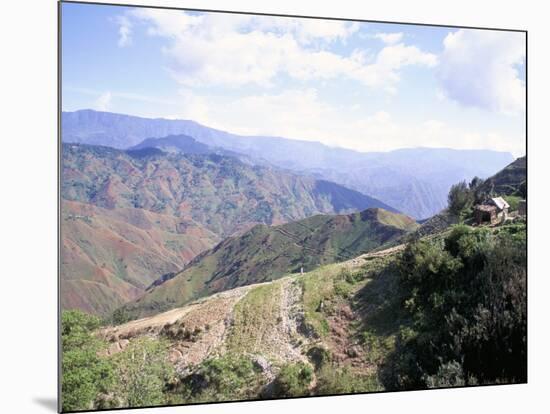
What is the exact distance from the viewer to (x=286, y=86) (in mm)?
7434

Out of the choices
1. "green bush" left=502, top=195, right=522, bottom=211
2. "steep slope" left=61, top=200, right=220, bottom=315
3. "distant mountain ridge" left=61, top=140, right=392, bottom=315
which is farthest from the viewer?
"green bush" left=502, top=195, right=522, bottom=211

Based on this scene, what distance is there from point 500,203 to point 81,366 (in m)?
4.63

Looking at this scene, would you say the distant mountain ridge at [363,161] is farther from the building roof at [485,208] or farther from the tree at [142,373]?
the tree at [142,373]

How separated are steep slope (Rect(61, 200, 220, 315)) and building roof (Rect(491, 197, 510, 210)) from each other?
9.92ft

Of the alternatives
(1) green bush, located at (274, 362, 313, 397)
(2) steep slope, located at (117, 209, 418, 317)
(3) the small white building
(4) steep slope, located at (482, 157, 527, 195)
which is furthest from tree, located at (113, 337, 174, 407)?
(4) steep slope, located at (482, 157, 527, 195)

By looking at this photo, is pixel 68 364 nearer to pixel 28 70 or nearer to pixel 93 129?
pixel 93 129

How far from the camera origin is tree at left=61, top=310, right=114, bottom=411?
642 cm

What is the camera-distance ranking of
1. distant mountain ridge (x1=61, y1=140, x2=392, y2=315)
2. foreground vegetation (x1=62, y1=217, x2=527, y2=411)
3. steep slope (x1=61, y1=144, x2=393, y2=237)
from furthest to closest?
steep slope (x1=61, y1=144, x2=393, y2=237)
distant mountain ridge (x1=61, y1=140, x2=392, y2=315)
foreground vegetation (x1=62, y1=217, x2=527, y2=411)

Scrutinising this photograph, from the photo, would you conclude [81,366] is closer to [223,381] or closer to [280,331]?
[223,381]

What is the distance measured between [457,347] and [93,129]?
13.5 ft

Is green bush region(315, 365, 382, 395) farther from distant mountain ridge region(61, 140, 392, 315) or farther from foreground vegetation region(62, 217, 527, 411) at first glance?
distant mountain ridge region(61, 140, 392, 315)

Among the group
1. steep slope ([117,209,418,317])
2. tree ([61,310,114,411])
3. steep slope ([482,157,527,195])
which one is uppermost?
steep slope ([482,157,527,195])

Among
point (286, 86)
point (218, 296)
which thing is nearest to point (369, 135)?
point (286, 86)

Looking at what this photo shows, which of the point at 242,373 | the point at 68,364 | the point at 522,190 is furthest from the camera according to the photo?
the point at 522,190
